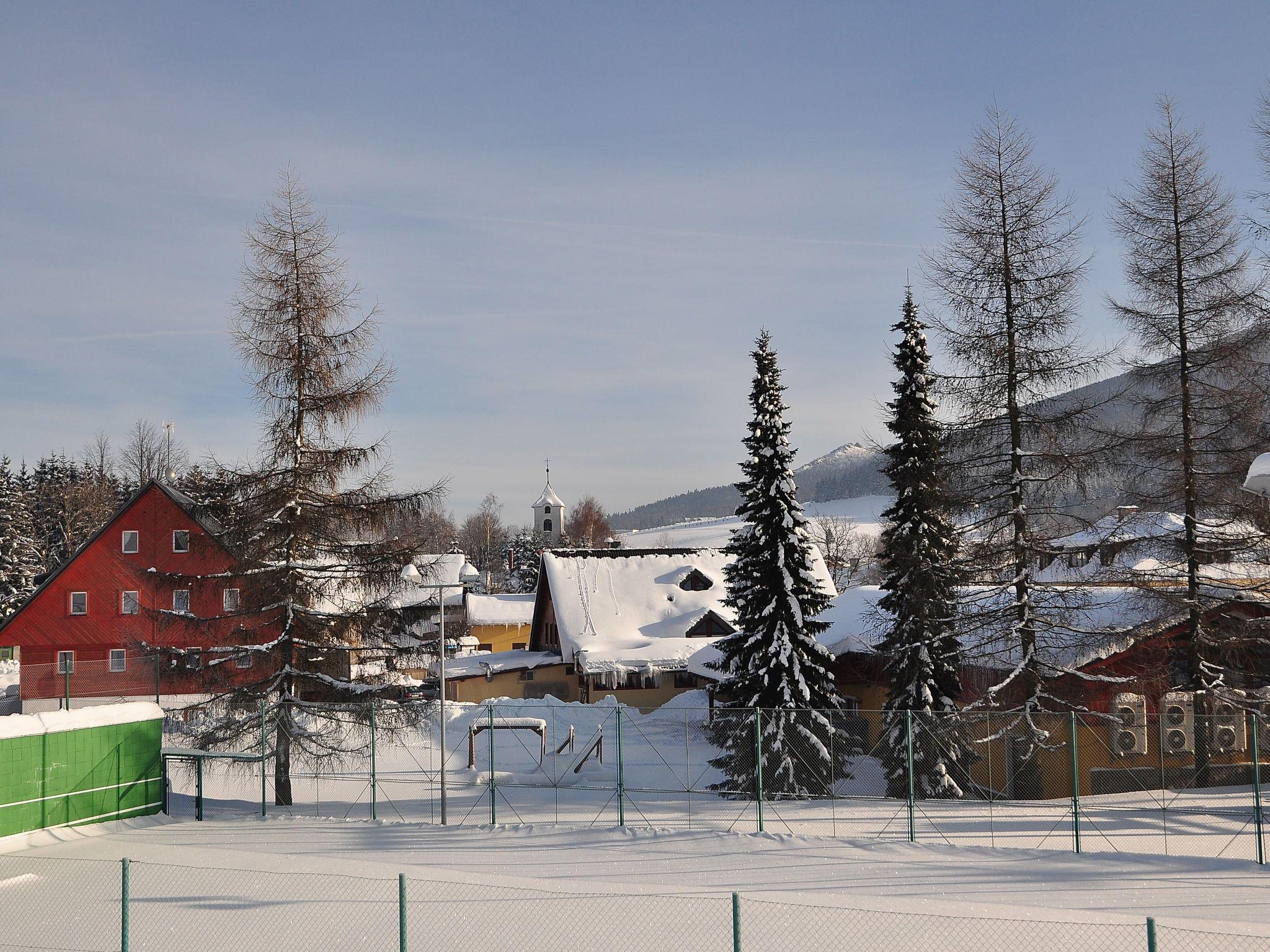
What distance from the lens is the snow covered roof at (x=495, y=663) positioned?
47094 millimetres

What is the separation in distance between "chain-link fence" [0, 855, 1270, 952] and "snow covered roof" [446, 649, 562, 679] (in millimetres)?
30299

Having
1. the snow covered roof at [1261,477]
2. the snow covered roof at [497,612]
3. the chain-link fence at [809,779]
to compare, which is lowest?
the chain-link fence at [809,779]

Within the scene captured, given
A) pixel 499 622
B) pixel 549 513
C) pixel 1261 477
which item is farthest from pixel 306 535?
pixel 549 513

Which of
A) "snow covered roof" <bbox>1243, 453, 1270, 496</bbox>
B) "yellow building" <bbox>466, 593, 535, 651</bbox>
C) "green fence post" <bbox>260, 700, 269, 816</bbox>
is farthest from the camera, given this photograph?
"yellow building" <bbox>466, 593, 535, 651</bbox>

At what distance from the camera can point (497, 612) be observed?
69688 millimetres

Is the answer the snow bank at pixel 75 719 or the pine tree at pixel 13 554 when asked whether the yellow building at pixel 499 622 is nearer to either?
the pine tree at pixel 13 554

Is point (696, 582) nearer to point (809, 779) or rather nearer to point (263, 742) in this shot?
point (809, 779)

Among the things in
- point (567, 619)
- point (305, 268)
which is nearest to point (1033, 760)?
point (305, 268)

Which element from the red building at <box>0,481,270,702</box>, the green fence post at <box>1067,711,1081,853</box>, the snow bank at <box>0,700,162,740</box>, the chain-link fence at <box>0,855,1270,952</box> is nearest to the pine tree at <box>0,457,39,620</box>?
the red building at <box>0,481,270,702</box>

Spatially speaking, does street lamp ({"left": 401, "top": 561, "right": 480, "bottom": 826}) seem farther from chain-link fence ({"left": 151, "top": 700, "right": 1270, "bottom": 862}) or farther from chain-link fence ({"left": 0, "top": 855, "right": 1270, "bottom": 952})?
chain-link fence ({"left": 0, "top": 855, "right": 1270, "bottom": 952})

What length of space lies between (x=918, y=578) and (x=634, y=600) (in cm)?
2391

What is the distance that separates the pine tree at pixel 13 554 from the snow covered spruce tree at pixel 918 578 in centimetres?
5584

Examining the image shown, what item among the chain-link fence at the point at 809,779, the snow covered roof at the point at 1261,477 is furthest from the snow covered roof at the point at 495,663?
the snow covered roof at the point at 1261,477

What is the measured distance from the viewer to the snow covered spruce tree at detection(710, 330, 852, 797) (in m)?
24.2
